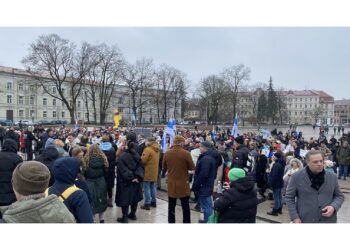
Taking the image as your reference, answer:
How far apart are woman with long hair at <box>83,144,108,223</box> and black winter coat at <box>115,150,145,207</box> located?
62cm

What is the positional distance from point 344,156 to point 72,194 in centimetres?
1296

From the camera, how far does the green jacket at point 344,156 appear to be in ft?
43.0

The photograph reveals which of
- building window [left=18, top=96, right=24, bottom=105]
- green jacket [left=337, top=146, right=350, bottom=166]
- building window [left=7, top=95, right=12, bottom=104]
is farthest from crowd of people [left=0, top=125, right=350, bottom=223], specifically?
building window [left=18, top=96, right=24, bottom=105]

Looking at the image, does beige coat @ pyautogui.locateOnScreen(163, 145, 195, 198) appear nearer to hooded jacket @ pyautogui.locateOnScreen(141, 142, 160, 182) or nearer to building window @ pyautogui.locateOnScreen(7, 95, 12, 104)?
hooded jacket @ pyautogui.locateOnScreen(141, 142, 160, 182)

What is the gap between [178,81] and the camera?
240 feet

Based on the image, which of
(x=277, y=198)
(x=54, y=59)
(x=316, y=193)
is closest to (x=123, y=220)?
(x=277, y=198)

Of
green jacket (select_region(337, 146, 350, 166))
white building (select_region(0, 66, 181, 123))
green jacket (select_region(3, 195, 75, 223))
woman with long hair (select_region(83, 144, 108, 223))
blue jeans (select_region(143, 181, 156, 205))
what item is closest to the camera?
green jacket (select_region(3, 195, 75, 223))

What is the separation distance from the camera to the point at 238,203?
4.04 meters

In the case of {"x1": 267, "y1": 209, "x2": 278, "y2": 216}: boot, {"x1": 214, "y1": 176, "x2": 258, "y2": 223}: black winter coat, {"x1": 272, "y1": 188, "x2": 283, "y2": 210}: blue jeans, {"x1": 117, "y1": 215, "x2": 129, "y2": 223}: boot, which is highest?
{"x1": 214, "y1": 176, "x2": 258, "y2": 223}: black winter coat

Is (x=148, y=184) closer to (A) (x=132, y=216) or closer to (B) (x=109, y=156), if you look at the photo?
(A) (x=132, y=216)

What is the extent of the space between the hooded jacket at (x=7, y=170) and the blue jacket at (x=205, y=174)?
3320 millimetres

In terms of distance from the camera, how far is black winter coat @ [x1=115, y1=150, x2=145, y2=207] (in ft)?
21.0

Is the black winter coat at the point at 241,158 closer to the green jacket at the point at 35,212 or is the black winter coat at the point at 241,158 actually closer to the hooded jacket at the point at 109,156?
the hooded jacket at the point at 109,156
